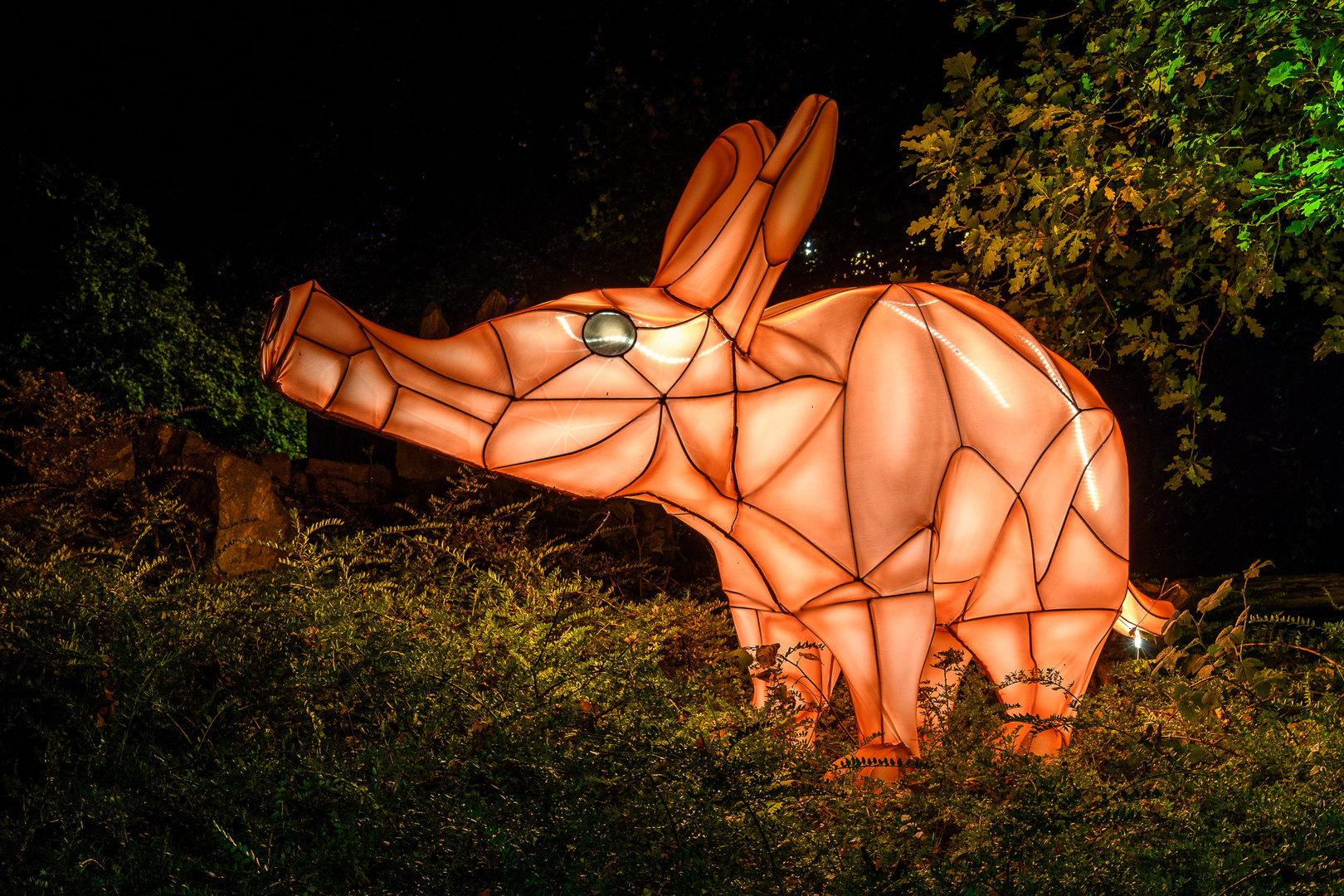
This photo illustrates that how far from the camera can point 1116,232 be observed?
3787 mm

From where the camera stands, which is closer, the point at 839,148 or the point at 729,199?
the point at 729,199

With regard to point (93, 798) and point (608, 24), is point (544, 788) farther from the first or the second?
point (608, 24)

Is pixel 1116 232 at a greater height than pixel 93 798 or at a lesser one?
greater

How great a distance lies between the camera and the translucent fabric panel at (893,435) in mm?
2137

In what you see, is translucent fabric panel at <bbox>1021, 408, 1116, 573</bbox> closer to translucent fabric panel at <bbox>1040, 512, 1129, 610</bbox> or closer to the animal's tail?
translucent fabric panel at <bbox>1040, 512, 1129, 610</bbox>

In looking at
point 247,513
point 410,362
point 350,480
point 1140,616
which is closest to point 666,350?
point 410,362

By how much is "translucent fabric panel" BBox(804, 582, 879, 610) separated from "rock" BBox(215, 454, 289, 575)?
9.66 feet

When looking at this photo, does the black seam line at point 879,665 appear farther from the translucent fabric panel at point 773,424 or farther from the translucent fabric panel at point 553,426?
the translucent fabric panel at point 553,426

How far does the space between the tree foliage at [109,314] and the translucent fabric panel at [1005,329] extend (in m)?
7.66

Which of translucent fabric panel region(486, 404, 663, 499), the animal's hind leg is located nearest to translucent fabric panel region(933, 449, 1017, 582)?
the animal's hind leg

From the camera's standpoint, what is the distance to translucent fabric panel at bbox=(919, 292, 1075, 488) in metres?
2.25

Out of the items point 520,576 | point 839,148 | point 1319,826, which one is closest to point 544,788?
point 1319,826

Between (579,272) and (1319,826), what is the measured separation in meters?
5.93

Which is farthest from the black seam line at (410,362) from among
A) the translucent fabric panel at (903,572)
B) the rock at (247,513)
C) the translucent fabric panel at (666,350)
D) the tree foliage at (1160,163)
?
the rock at (247,513)
